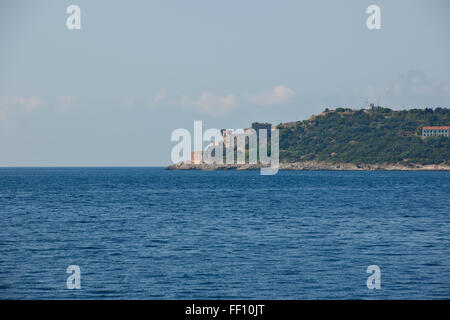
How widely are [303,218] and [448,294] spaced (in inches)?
1081

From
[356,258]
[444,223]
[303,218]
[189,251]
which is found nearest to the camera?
[356,258]

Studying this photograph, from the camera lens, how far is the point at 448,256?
30.9 metres

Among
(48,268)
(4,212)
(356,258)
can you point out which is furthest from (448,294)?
(4,212)
